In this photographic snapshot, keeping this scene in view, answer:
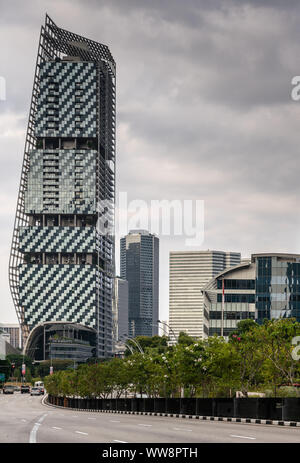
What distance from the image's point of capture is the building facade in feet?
522

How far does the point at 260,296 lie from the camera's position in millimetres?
160250

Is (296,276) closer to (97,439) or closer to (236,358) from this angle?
(236,358)

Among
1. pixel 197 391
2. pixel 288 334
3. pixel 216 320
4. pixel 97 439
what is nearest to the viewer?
pixel 97 439

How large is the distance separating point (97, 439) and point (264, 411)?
17.9 metres

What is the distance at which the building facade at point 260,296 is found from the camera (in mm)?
159000

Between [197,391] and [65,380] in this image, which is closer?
[197,391]

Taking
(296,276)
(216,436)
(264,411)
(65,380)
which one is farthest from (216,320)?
(216,436)

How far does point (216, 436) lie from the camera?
26438 mm

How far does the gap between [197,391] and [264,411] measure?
90.2 ft

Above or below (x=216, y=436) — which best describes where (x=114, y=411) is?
below
